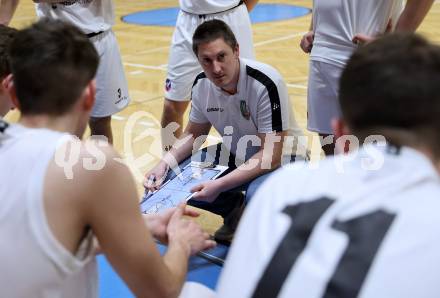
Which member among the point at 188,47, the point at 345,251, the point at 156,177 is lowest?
the point at 156,177

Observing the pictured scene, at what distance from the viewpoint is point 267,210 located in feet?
3.93

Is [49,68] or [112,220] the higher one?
[49,68]

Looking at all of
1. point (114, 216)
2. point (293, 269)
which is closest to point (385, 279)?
point (293, 269)

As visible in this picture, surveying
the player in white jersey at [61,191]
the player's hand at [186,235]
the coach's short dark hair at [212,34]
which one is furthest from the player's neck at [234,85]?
the player in white jersey at [61,191]

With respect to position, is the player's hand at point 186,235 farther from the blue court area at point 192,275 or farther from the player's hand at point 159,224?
the blue court area at point 192,275

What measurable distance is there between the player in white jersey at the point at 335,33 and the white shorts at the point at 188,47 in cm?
68

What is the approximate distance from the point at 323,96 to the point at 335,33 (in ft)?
1.08

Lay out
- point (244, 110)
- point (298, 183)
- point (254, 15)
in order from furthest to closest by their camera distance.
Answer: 1. point (254, 15)
2. point (244, 110)
3. point (298, 183)

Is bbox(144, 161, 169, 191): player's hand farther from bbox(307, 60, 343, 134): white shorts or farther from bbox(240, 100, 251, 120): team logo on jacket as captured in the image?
bbox(307, 60, 343, 134): white shorts

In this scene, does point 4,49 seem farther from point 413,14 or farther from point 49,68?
point 413,14

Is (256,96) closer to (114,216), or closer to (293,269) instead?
(114,216)

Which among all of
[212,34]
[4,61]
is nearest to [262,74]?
[212,34]

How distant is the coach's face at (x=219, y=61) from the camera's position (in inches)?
118

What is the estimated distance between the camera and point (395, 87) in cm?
115
